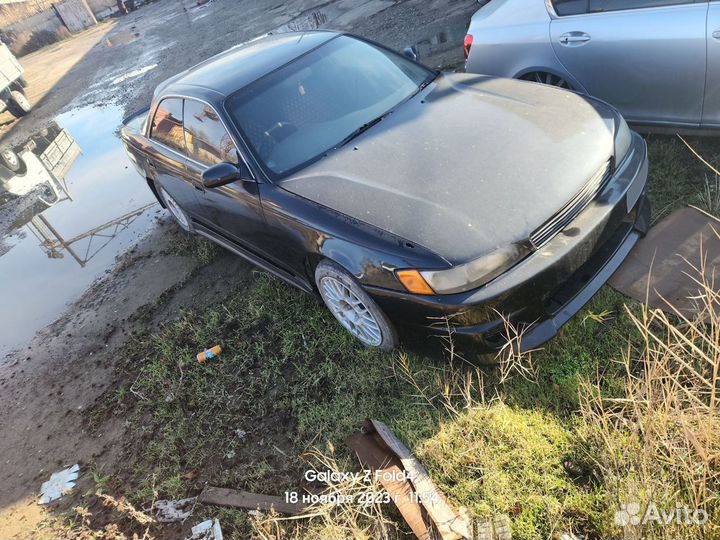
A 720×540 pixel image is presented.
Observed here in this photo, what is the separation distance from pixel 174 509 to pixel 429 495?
4.79 feet

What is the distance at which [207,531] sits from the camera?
7.95 ft

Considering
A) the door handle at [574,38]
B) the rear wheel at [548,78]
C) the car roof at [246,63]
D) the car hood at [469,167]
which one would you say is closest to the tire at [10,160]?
the car roof at [246,63]

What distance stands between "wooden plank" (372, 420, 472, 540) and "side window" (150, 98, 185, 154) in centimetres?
279

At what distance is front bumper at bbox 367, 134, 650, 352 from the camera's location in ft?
7.24

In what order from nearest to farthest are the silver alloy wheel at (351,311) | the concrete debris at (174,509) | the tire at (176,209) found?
the concrete debris at (174,509)
the silver alloy wheel at (351,311)
the tire at (176,209)

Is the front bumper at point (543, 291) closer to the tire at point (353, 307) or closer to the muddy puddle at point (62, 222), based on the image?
the tire at point (353, 307)

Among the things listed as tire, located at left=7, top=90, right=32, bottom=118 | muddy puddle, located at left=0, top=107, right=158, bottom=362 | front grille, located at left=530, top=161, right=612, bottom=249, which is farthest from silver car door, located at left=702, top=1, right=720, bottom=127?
tire, located at left=7, top=90, right=32, bottom=118

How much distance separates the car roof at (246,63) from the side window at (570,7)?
67.9 inches

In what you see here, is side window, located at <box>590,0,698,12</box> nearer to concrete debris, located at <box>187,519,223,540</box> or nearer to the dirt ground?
the dirt ground

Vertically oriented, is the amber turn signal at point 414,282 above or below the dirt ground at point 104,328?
above

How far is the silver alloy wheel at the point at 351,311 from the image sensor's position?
2.75 meters

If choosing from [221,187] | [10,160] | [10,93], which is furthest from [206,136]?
[10,93]

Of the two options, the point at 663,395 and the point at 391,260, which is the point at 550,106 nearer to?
the point at 391,260

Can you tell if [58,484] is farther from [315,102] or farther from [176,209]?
[315,102]
